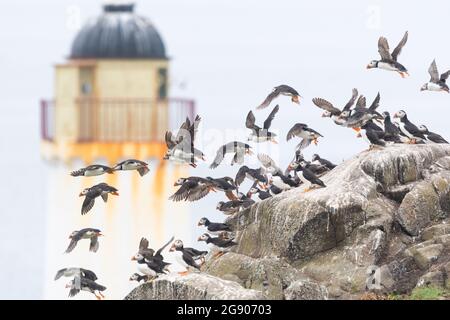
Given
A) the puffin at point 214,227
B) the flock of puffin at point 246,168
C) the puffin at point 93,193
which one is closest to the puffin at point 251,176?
the flock of puffin at point 246,168

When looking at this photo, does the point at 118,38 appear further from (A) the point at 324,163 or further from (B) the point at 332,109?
(B) the point at 332,109

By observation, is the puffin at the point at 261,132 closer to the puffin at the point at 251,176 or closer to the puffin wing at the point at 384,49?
the puffin at the point at 251,176

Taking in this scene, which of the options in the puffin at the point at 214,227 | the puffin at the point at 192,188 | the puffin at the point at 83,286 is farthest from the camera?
the puffin at the point at 192,188

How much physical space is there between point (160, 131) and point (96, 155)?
166 cm

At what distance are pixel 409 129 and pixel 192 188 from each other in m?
2.95

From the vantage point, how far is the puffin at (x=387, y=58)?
3247 centimetres

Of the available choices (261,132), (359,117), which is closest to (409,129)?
(359,117)

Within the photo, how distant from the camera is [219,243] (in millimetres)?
29922

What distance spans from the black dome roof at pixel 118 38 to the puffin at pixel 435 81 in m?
18.4

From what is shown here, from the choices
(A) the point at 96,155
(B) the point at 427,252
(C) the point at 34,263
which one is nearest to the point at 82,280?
(B) the point at 427,252

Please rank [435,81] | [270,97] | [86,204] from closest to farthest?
[86,204] < [270,97] < [435,81]

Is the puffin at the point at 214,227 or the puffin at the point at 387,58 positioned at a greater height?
the puffin at the point at 387,58

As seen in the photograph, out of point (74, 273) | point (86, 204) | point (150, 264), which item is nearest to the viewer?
point (150, 264)

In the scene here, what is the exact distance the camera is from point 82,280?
30.5 meters
